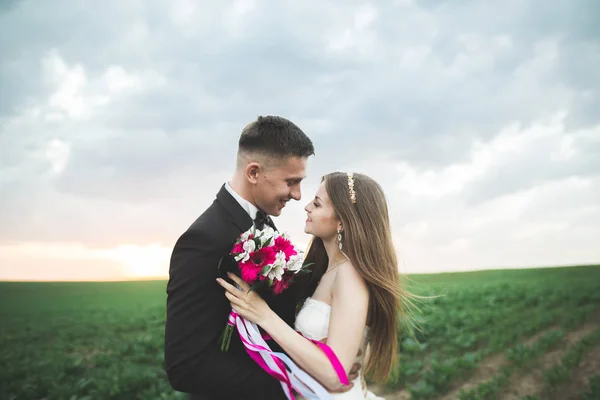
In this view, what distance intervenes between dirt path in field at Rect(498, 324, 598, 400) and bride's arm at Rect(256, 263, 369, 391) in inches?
219

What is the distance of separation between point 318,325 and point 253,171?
128 cm

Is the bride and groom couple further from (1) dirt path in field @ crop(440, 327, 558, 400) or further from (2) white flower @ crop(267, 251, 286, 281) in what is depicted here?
(1) dirt path in field @ crop(440, 327, 558, 400)

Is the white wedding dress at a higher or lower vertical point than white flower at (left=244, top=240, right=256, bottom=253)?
lower

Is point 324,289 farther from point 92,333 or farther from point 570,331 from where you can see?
point 92,333

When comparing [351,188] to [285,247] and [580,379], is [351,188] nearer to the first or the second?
[285,247]

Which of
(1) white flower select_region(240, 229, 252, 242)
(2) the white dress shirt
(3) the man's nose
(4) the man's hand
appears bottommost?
(4) the man's hand

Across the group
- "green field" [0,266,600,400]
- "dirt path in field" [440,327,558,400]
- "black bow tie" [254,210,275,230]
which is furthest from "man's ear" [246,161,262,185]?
"dirt path in field" [440,327,558,400]

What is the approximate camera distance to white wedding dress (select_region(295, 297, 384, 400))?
12.1 ft

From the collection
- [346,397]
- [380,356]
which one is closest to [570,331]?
[380,356]

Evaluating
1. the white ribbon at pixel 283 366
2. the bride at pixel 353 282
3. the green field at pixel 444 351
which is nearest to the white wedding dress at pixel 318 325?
the bride at pixel 353 282

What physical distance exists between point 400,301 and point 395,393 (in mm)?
5001

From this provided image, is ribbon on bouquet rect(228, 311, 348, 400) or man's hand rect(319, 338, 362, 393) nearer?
ribbon on bouquet rect(228, 311, 348, 400)

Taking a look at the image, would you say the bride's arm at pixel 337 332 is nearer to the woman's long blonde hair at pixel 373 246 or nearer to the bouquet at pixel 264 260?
the woman's long blonde hair at pixel 373 246

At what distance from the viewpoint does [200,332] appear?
2795 mm
